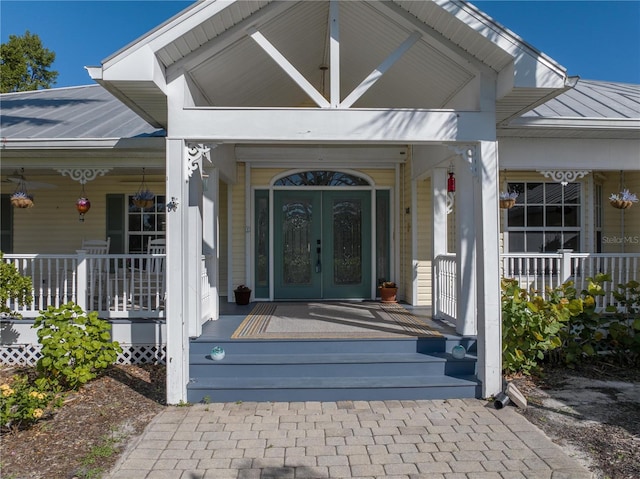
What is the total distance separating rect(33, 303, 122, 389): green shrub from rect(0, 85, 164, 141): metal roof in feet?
8.83

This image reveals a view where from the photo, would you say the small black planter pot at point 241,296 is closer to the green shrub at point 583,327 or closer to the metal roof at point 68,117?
the metal roof at point 68,117

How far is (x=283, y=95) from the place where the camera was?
25.2 ft

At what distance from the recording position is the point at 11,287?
223 inches

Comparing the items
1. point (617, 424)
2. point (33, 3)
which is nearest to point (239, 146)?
point (617, 424)

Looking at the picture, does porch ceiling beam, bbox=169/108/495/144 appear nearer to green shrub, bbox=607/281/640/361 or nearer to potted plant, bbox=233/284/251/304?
green shrub, bbox=607/281/640/361

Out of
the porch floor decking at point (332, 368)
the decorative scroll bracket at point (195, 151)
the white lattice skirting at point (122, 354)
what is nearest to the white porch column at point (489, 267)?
the porch floor decking at point (332, 368)

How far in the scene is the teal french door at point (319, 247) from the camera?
8.48 m

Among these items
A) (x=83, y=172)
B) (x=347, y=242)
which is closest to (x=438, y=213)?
(x=347, y=242)

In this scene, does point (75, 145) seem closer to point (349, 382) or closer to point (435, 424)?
point (349, 382)

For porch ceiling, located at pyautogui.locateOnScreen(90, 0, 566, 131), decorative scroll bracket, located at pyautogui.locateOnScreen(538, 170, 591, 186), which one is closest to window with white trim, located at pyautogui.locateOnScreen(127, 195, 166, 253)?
porch ceiling, located at pyautogui.locateOnScreen(90, 0, 566, 131)

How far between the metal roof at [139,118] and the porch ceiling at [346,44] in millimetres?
1180

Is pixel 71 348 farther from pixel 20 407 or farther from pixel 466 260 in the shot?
pixel 466 260

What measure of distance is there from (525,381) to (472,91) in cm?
338

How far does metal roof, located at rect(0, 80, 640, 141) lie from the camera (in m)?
5.93
